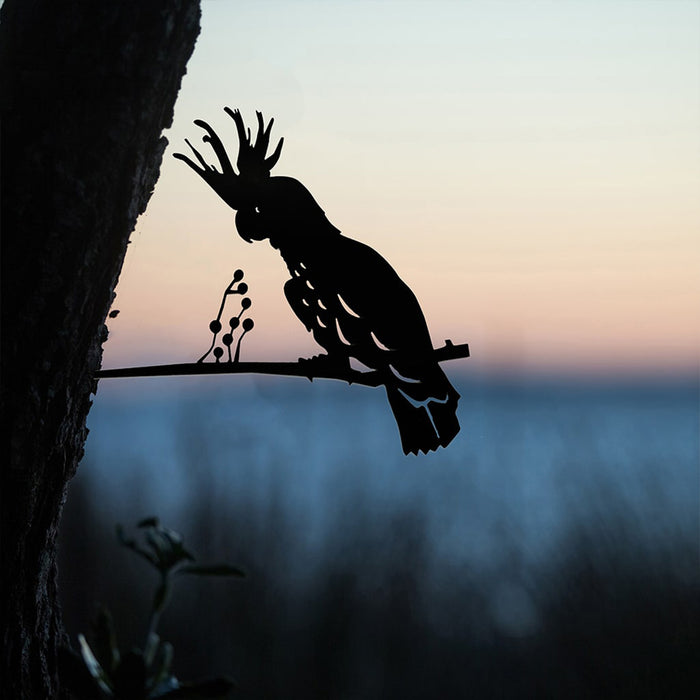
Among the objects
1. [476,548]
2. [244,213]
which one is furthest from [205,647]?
[244,213]

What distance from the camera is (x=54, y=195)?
2.63 ft

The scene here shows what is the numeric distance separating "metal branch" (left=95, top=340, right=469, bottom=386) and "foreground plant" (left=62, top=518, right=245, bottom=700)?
0.48 m

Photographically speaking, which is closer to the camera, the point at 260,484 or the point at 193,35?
the point at 193,35

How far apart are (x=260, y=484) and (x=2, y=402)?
139 centimetres

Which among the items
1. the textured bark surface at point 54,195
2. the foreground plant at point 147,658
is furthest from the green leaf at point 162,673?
the textured bark surface at point 54,195

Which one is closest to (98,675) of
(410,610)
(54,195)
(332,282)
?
(54,195)

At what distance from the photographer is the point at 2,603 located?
84 cm

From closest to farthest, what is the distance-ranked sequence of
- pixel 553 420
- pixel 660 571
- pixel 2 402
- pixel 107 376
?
pixel 2 402 → pixel 107 376 → pixel 660 571 → pixel 553 420

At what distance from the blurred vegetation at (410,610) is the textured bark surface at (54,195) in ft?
4.00

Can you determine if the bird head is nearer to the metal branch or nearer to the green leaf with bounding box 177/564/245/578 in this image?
the metal branch

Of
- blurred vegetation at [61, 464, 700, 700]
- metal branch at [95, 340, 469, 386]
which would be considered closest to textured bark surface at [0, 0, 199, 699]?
metal branch at [95, 340, 469, 386]

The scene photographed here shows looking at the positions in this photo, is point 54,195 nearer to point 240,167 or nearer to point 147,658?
point 240,167

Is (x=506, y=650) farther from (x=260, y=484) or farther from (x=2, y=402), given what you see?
(x=2, y=402)

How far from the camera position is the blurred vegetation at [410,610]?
1966 millimetres
